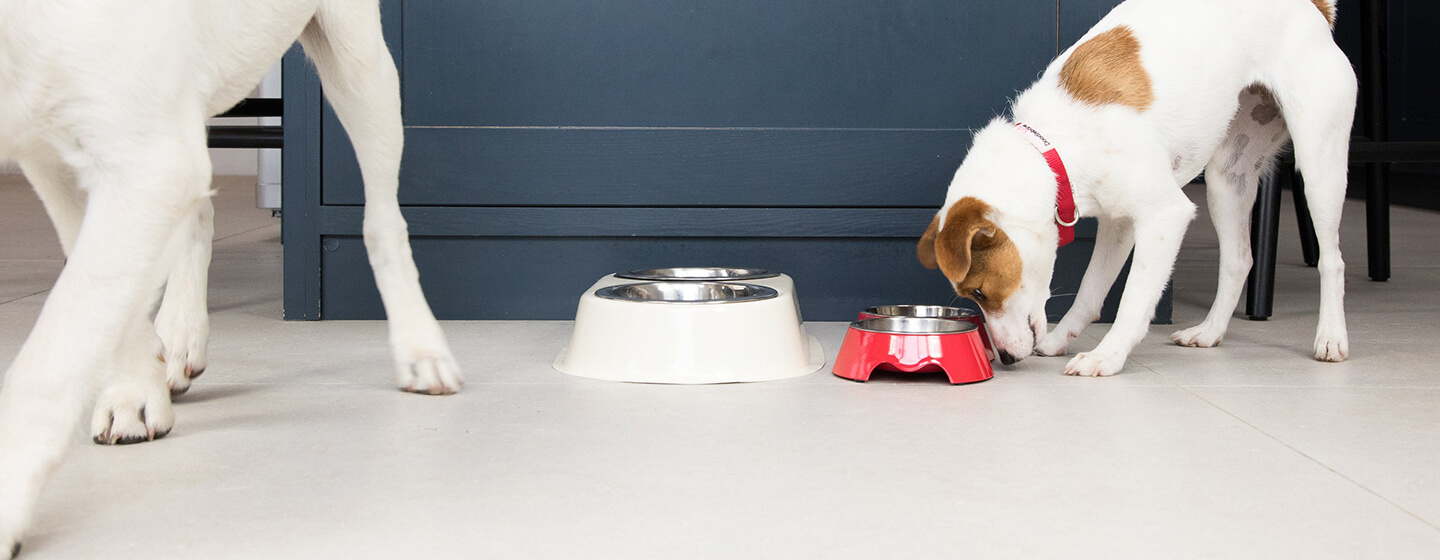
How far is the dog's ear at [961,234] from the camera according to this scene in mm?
2355

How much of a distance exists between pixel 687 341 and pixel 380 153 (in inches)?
27.5

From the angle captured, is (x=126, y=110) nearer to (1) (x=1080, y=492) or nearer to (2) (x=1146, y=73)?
(1) (x=1080, y=492)

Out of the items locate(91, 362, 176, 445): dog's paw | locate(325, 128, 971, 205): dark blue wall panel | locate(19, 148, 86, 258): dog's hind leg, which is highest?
locate(325, 128, 971, 205): dark blue wall panel

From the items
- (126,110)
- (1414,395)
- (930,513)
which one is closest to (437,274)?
(126,110)

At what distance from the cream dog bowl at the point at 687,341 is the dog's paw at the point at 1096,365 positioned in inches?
22.1

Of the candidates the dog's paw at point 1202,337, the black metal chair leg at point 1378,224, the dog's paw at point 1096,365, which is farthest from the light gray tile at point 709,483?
the black metal chair leg at point 1378,224

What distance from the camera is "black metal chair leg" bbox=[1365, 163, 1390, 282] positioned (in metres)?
3.96

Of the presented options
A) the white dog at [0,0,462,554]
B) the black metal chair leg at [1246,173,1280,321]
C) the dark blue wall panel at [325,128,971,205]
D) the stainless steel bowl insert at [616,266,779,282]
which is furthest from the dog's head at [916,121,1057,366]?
the white dog at [0,0,462,554]

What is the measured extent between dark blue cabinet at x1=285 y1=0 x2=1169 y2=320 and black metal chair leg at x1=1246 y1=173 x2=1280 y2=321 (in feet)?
1.71

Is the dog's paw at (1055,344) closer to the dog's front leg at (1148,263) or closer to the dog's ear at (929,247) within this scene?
the dog's front leg at (1148,263)

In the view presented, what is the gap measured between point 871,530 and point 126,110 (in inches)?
40.0

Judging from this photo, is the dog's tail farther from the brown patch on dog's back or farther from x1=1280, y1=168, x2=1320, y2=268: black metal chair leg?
x1=1280, y1=168, x2=1320, y2=268: black metal chair leg

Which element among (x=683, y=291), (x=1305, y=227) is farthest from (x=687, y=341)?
(x=1305, y=227)

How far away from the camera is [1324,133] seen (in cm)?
254
